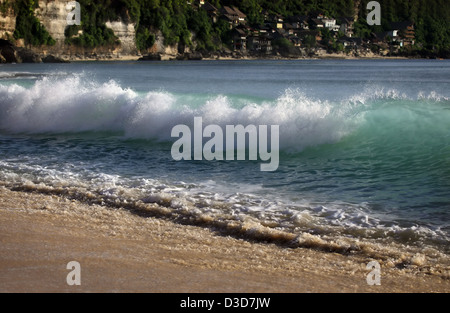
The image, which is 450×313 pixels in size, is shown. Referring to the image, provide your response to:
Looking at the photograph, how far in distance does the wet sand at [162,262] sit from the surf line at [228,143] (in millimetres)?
4631

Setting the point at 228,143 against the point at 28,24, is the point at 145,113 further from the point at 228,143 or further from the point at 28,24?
the point at 28,24

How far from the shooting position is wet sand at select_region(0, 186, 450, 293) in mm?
4395

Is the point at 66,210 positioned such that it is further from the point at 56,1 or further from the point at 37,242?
the point at 56,1

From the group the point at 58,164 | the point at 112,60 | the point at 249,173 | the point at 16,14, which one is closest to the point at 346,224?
the point at 249,173

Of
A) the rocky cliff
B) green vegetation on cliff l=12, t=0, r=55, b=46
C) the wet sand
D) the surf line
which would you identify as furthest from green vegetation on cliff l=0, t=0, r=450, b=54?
the wet sand

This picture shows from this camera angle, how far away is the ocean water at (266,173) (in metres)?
6.85

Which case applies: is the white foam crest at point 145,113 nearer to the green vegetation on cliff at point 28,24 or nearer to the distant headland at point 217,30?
the distant headland at point 217,30

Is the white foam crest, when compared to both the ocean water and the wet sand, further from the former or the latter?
the wet sand

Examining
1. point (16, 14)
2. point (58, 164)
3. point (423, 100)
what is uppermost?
point (16, 14)

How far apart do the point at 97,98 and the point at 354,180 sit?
10696mm

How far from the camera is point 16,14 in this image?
306 ft

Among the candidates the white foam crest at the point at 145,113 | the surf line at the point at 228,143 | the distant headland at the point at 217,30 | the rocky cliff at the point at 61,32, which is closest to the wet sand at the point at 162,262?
the surf line at the point at 228,143

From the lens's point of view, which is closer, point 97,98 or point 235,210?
point 235,210

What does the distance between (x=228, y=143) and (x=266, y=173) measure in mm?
3123
